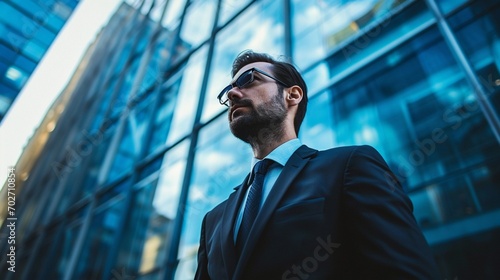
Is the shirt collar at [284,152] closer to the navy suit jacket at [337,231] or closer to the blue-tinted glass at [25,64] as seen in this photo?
the navy suit jacket at [337,231]

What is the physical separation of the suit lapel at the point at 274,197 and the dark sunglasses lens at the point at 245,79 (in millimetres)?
523

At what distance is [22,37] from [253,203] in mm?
9695

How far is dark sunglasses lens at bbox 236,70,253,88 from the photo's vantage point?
1701 millimetres

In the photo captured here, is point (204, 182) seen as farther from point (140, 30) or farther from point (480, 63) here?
point (140, 30)

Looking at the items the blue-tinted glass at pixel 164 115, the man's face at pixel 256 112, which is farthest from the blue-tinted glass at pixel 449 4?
the blue-tinted glass at pixel 164 115

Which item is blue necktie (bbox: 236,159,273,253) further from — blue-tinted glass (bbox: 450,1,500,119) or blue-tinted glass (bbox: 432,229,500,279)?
blue-tinted glass (bbox: 450,1,500,119)

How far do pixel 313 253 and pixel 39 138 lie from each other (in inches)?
715

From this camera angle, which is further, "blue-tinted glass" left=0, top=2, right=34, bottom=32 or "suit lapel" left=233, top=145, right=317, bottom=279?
"blue-tinted glass" left=0, top=2, right=34, bottom=32

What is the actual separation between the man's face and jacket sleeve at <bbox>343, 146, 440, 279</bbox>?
570 mm

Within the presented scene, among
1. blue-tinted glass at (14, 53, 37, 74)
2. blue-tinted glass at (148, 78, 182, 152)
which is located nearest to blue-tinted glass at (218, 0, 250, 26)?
blue-tinted glass at (148, 78, 182, 152)

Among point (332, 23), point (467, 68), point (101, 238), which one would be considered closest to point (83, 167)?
point (101, 238)

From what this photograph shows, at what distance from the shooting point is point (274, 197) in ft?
3.73

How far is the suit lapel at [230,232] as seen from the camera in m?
1.08

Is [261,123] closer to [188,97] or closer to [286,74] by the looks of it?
[286,74]
